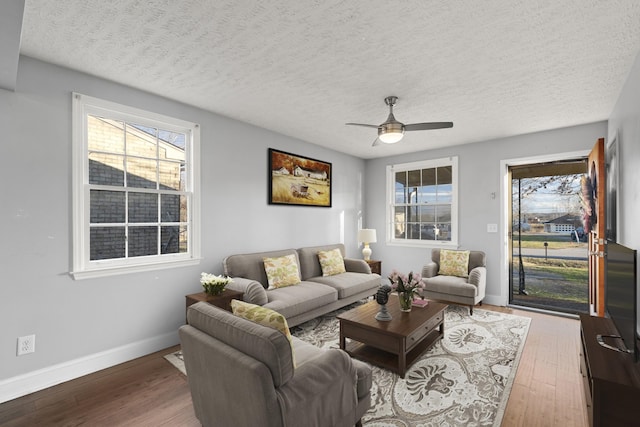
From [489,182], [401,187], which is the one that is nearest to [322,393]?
[489,182]

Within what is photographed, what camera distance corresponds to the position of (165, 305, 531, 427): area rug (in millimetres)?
2102

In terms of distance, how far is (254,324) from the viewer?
1.55 meters

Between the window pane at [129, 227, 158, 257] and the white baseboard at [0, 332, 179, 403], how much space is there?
90 cm

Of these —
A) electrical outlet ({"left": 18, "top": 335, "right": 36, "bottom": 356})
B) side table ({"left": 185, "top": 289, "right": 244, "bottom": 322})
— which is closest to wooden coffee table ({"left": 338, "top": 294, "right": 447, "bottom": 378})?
side table ({"left": 185, "top": 289, "right": 244, "bottom": 322})

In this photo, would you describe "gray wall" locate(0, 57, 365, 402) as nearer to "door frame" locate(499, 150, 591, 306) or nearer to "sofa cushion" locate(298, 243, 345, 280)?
"sofa cushion" locate(298, 243, 345, 280)

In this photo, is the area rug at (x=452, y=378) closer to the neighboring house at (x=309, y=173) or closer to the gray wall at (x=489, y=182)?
the gray wall at (x=489, y=182)

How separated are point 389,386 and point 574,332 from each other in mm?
2775

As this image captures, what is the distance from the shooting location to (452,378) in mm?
2578

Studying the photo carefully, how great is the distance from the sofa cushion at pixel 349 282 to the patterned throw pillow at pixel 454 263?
1.06 m

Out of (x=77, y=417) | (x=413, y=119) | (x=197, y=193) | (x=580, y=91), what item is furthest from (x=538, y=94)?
(x=77, y=417)

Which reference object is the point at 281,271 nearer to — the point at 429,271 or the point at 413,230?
the point at 429,271

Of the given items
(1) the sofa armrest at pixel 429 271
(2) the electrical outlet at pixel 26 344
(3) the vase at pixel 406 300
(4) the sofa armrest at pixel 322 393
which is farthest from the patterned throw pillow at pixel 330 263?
(2) the electrical outlet at pixel 26 344

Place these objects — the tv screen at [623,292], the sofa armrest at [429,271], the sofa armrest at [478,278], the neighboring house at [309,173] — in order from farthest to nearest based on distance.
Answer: the neighboring house at [309,173] < the sofa armrest at [429,271] < the sofa armrest at [478,278] < the tv screen at [623,292]

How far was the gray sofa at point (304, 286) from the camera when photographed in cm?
328
